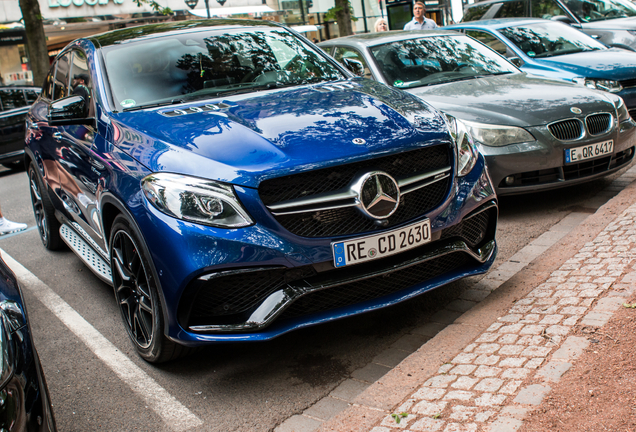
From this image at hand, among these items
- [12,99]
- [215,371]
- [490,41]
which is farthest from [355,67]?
[12,99]

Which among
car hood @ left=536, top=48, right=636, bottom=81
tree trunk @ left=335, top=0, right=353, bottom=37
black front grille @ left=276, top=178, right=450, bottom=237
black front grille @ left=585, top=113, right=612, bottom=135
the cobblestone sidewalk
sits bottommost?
the cobblestone sidewalk

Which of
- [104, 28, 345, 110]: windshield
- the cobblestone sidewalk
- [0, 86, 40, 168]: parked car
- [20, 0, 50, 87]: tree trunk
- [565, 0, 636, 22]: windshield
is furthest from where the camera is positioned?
[20, 0, 50, 87]: tree trunk

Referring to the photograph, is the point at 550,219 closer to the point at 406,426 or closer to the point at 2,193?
the point at 406,426

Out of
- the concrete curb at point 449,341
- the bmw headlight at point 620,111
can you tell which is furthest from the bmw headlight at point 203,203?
the bmw headlight at point 620,111

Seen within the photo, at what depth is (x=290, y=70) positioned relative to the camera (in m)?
4.65

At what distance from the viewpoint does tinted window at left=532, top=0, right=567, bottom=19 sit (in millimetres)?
11883

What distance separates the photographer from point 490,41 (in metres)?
8.62

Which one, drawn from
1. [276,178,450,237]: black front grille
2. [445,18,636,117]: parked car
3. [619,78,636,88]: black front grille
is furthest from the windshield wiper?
[619,78,636,88]: black front grille

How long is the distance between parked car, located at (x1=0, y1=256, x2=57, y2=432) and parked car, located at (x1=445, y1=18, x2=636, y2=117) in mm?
6808

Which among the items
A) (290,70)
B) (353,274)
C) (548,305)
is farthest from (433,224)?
(290,70)

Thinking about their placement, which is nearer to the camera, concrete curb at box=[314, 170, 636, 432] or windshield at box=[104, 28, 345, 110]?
concrete curb at box=[314, 170, 636, 432]

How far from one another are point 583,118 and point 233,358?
3.70m

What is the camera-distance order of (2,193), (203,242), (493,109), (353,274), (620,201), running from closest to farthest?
(203,242) → (353,274) → (620,201) → (493,109) → (2,193)

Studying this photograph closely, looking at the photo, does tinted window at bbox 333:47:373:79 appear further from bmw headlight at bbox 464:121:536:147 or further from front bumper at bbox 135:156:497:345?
front bumper at bbox 135:156:497:345
